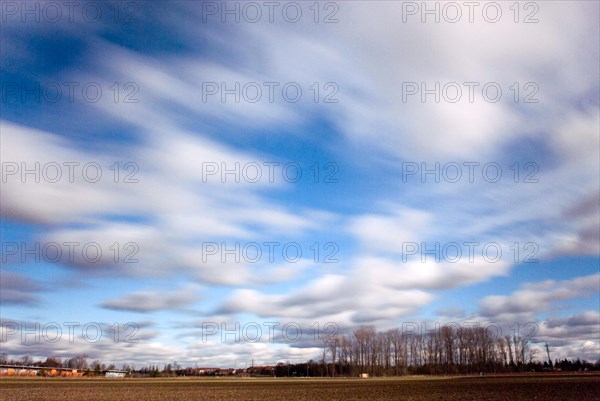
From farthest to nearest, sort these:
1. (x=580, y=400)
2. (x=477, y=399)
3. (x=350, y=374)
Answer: (x=350, y=374) < (x=477, y=399) < (x=580, y=400)

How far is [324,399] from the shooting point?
153ft

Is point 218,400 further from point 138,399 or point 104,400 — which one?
point 104,400

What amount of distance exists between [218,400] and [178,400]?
370 cm

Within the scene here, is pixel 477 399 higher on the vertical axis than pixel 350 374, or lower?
higher

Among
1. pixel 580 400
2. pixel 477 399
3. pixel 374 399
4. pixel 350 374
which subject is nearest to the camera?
pixel 580 400

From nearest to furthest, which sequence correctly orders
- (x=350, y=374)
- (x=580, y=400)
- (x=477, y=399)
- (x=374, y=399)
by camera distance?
1. (x=580, y=400)
2. (x=477, y=399)
3. (x=374, y=399)
4. (x=350, y=374)

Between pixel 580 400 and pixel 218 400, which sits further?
pixel 218 400

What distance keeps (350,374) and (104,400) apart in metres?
167

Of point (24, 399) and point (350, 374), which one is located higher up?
point (24, 399)

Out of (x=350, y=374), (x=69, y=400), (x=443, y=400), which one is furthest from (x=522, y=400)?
(x=350, y=374)

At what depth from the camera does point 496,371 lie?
654ft

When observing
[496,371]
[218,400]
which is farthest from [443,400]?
[496,371]

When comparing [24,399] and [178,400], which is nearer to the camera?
[24,399]

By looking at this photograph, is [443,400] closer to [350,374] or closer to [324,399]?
[324,399]
